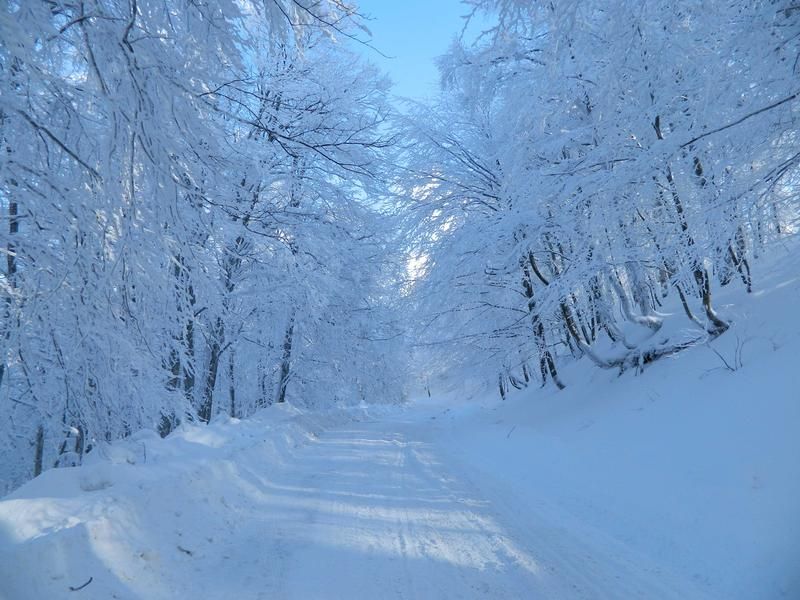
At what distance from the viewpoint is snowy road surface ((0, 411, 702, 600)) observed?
9.67ft

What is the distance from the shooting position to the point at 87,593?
2707 mm

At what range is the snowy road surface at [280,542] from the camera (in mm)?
2947

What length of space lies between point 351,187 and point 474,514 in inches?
337

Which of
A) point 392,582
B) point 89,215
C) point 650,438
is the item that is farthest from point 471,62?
point 392,582

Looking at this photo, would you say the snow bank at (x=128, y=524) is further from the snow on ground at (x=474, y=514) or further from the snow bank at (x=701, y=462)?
the snow bank at (x=701, y=462)

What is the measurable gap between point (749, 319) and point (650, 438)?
102 inches

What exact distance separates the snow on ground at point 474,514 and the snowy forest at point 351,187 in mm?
1165

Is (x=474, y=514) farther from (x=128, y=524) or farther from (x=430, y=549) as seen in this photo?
(x=128, y=524)

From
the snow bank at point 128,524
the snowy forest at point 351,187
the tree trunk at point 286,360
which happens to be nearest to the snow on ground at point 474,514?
the snow bank at point 128,524

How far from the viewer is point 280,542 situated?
153 inches

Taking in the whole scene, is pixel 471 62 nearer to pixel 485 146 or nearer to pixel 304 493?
pixel 485 146

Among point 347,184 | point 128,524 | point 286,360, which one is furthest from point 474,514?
point 286,360

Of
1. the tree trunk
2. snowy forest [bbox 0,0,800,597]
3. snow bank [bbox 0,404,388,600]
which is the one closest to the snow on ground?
snow bank [bbox 0,404,388,600]

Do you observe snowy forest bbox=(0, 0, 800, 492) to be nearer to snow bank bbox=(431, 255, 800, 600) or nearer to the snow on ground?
snow bank bbox=(431, 255, 800, 600)
